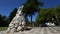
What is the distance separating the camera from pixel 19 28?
1938 cm

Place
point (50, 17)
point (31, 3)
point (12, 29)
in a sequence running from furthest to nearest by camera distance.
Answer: point (50, 17)
point (31, 3)
point (12, 29)

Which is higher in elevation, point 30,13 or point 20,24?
point 30,13

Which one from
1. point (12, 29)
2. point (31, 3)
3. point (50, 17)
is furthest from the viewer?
point (50, 17)

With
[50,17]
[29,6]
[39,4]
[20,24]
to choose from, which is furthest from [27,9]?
[20,24]

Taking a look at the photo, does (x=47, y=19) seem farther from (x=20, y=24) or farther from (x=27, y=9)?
(x=20, y=24)

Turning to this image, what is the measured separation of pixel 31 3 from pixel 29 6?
3.42 feet

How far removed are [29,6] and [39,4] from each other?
3.46m

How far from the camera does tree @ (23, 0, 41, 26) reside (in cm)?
4231

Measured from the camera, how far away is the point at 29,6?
139 ft

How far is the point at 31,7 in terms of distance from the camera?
4253 centimetres

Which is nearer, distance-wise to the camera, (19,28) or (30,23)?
(19,28)

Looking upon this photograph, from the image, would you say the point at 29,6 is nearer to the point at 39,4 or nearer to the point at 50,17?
the point at 39,4

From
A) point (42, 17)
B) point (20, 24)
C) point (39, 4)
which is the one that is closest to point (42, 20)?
point (42, 17)

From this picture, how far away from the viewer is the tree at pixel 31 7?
42309 millimetres
